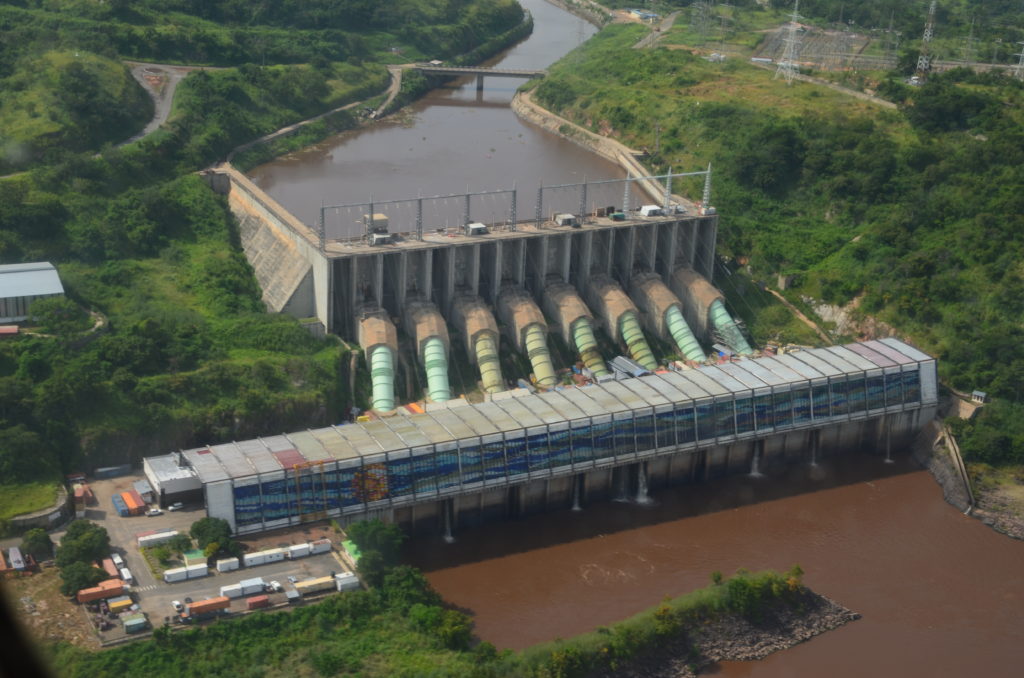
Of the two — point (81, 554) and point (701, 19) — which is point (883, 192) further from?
point (701, 19)

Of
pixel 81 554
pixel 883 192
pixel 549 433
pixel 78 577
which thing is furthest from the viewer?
pixel 883 192

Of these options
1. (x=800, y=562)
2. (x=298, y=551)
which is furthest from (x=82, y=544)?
(x=800, y=562)

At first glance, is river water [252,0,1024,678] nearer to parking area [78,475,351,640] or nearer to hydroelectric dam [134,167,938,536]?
hydroelectric dam [134,167,938,536]

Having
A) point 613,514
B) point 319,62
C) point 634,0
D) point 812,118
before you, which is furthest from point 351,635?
point 634,0

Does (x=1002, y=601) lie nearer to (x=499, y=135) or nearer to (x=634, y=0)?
(x=499, y=135)

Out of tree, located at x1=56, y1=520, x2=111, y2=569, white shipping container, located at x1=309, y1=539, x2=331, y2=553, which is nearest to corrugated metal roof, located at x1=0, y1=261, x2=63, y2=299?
tree, located at x1=56, y1=520, x2=111, y2=569
